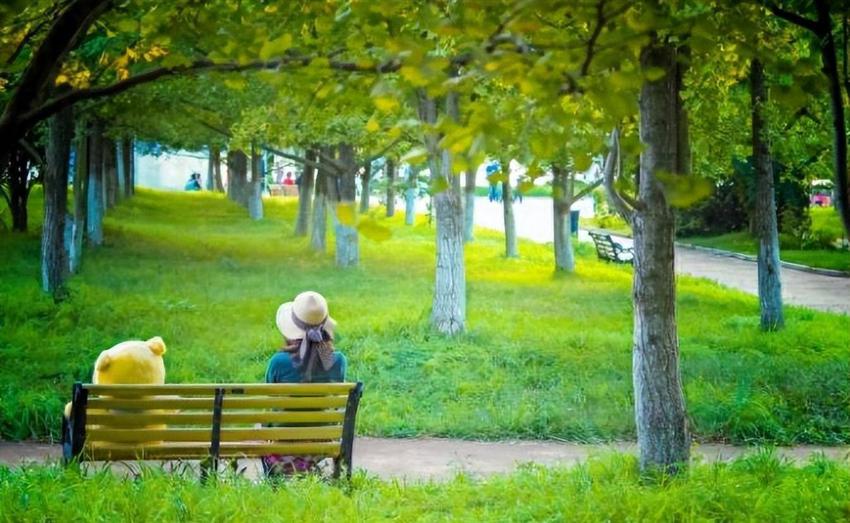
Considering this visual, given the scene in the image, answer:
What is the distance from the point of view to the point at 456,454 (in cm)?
984

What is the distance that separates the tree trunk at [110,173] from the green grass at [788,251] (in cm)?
1946

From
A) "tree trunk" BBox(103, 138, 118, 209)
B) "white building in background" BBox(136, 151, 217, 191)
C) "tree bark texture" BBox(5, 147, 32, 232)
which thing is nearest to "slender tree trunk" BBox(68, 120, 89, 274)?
"tree bark texture" BBox(5, 147, 32, 232)

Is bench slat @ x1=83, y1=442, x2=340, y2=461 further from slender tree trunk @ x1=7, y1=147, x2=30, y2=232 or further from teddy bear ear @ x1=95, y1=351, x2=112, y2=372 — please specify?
slender tree trunk @ x1=7, y1=147, x2=30, y2=232

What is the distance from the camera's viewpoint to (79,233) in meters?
22.9

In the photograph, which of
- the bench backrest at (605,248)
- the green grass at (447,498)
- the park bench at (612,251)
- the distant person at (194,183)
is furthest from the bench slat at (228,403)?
the distant person at (194,183)

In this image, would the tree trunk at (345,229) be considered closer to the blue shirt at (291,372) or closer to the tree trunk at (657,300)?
the blue shirt at (291,372)

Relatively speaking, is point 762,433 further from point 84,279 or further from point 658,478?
point 84,279

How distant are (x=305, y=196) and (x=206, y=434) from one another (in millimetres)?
27439

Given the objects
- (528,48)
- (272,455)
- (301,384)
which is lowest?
(272,455)

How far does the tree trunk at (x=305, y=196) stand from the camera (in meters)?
33.5

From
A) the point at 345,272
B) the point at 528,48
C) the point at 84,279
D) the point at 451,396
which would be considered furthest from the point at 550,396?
the point at 345,272

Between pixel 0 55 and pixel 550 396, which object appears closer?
pixel 0 55

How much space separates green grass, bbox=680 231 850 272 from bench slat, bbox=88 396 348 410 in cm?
2113

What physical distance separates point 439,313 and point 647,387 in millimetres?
8403
